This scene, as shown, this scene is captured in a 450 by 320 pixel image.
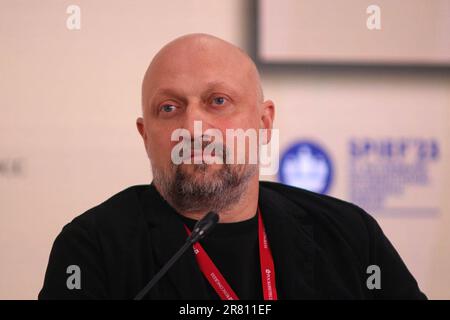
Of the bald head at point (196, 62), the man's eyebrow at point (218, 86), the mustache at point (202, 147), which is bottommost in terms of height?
the mustache at point (202, 147)

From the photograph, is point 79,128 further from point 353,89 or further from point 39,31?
point 353,89

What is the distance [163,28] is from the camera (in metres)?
1.90

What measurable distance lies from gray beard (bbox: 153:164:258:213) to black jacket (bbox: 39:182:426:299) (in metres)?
0.04

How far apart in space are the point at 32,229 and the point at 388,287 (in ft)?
3.54

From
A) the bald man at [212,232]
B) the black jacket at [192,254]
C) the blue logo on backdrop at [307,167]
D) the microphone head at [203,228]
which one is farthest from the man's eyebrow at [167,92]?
the blue logo on backdrop at [307,167]

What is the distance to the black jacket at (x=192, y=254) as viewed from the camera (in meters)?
1.40

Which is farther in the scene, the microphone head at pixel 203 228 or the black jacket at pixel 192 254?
the black jacket at pixel 192 254

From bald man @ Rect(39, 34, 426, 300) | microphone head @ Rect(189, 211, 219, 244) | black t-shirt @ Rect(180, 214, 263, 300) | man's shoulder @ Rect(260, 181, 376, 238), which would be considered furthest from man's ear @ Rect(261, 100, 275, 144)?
microphone head @ Rect(189, 211, 219, 244)

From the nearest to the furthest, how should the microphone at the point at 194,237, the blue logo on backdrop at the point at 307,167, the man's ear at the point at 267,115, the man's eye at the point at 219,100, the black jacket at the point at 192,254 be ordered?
the microphone at the point at 194,237
the black jacket at the point at 192,254
the man's eye at the point at 219,100
the man's ear at the point at 267,115
the blue logo on backdrop at the point at 307,167

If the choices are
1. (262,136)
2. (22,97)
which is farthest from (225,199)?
(22,97)

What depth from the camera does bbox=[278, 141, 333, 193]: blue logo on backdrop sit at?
6.30 feet

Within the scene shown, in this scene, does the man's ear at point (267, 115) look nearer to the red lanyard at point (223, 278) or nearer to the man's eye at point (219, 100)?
the man's eye at point (219, 100)

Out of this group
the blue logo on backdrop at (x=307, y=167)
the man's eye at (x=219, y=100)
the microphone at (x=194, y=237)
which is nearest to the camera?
the microphone at (x=194, y=237)

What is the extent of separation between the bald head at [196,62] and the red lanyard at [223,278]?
0.40 meters
